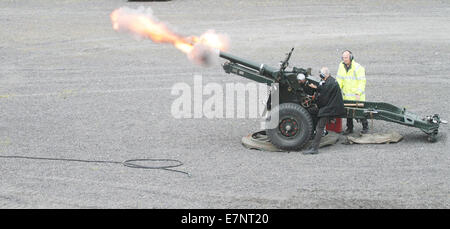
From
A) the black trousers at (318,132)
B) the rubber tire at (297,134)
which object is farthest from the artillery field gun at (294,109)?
the black trousers at (318,132)

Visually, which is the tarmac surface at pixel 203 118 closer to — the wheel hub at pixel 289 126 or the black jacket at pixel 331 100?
the wheel hub at pixel 289 126

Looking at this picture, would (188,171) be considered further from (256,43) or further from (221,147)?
(256,43)

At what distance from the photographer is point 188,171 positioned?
13.2 m

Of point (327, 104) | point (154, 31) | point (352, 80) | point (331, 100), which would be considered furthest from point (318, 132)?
point (154, 31)

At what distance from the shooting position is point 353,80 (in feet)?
50.1

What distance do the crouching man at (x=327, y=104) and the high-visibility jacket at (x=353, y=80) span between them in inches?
51.8

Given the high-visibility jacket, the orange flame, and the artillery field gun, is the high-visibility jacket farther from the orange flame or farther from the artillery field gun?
the orange flame

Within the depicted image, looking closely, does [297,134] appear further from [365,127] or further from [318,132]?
[365,127]

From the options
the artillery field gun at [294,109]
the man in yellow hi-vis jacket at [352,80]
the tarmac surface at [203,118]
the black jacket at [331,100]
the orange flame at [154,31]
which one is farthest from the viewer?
the man in yellow hi-vis jacket at [352,80]

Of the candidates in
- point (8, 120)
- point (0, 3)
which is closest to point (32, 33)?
point (0, 3)

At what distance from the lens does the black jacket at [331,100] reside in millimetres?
13969

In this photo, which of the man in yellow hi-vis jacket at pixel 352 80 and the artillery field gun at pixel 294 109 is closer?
the artillery field gun at pixel 294 109

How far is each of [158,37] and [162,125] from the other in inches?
99.7

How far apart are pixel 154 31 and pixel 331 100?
404 centimetres
